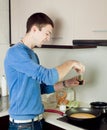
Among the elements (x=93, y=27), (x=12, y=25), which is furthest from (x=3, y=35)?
(x=93, y=27)

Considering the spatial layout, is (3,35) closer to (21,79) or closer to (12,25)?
(12,25)

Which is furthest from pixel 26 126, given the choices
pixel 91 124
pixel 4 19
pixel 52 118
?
pixel 4 19

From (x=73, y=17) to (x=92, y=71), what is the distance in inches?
21.4

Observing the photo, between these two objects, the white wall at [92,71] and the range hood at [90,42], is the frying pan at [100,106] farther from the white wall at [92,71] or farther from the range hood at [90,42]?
the range hood at [90,42]

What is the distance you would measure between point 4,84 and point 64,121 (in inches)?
34.0

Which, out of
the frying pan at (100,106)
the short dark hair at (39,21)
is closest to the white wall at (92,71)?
the frying pan at (100,106)

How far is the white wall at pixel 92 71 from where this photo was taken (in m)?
2.02

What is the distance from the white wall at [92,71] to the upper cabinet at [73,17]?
0.34m

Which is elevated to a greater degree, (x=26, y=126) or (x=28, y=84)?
(x=28, y=84)

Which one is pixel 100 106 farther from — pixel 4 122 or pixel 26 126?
pixel 4 122

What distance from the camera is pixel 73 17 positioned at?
1.71 metres

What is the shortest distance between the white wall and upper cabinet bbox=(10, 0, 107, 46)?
336mm

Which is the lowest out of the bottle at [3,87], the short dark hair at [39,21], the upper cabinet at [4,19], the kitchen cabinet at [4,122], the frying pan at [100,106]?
the kitchen cabinet at [4,122]

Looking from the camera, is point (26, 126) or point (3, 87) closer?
point (26, 126)
